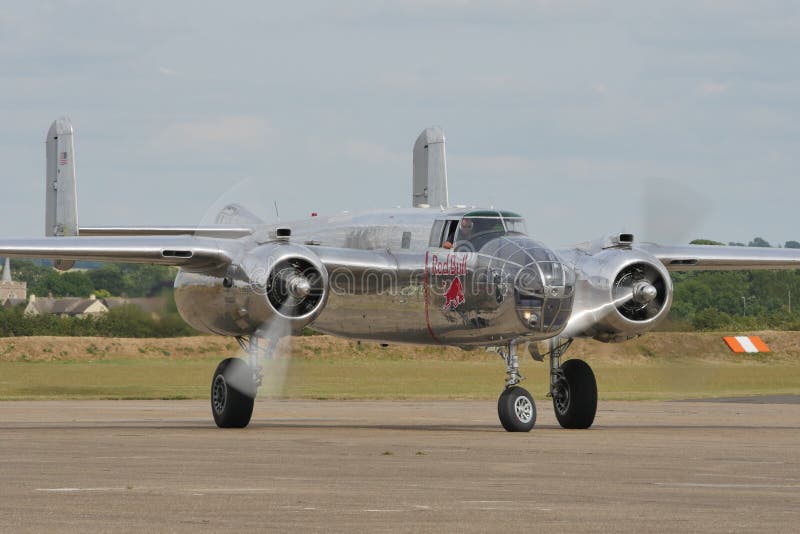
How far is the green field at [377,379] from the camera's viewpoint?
45.8 m

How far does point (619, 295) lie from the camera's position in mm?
25891

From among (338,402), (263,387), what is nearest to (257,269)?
(263,387)

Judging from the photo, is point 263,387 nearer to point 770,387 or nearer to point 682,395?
point 682,395

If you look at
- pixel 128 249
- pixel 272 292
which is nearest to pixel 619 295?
pixel 272 292

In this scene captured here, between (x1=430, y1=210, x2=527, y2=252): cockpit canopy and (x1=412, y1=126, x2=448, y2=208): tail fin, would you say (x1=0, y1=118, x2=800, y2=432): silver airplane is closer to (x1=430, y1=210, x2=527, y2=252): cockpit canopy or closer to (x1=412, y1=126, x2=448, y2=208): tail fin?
(x1=430, y1=210, x2=527, y2=252): cockpit canopy

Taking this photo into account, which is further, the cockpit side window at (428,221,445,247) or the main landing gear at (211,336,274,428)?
the main landing gear at (211,336,274,428)

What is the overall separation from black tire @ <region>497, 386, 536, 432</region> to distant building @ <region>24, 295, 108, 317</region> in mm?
43185

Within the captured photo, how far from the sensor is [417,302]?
25.5m

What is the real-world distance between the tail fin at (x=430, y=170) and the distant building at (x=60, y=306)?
30.2 m

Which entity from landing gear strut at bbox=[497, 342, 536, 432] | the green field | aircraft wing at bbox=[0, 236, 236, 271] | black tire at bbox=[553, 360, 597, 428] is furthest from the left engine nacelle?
the green field

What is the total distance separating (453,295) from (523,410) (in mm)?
2335

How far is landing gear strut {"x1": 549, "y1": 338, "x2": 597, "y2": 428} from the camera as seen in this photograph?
26.0 m

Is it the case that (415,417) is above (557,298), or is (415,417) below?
below

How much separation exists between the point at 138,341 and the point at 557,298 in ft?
166
